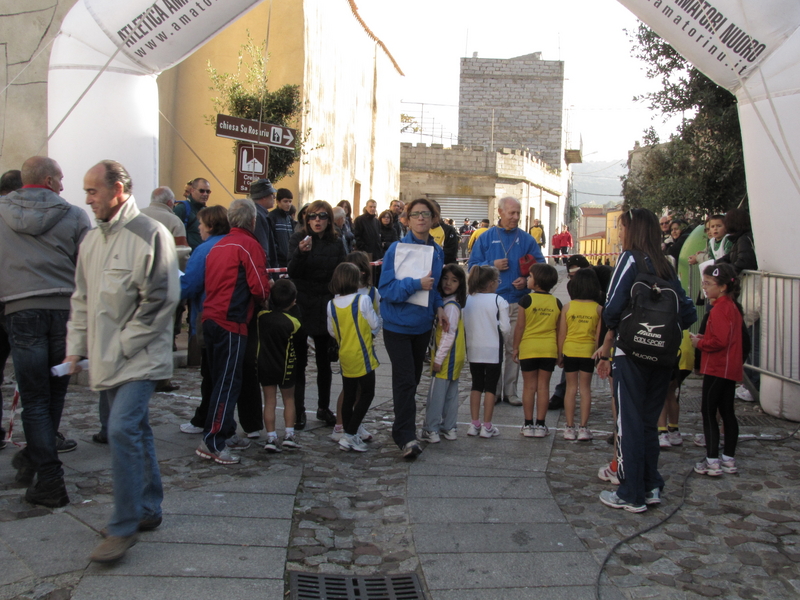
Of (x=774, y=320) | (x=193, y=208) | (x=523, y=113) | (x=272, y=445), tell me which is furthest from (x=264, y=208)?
(x=523, y=113)

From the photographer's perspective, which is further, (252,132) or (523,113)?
(523,113)

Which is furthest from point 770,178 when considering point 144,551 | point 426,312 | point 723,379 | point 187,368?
point 187,368

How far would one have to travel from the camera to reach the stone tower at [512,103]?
158 feet

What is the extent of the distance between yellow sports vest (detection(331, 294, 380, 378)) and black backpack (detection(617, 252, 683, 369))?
1926mm

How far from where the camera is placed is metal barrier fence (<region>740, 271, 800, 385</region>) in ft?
20.9

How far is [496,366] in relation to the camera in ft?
19.7

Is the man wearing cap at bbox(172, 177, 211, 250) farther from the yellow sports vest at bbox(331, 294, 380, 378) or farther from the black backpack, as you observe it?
the black backpack

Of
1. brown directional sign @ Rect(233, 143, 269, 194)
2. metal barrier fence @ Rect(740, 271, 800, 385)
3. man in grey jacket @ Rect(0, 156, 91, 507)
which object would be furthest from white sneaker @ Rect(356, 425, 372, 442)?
brown directional sign @ Rect(233, 143, 269, 194)

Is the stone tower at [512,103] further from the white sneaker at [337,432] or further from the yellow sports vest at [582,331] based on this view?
the white sneaker at [337,432]

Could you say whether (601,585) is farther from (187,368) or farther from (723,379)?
(187,368)

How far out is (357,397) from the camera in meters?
5.74

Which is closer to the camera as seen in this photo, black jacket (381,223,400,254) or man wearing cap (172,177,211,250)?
man wearing cap (172,177,211,250)

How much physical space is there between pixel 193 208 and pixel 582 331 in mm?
4741

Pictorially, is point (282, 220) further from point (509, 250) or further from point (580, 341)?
point (580, 341)
